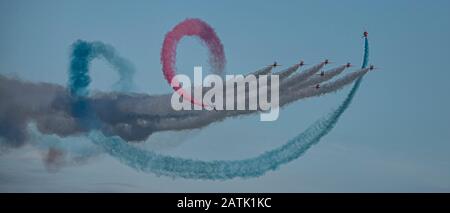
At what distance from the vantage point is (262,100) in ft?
103

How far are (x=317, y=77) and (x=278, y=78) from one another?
1.42 m

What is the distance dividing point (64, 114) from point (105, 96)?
160 centimetres

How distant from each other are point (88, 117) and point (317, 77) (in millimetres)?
8404

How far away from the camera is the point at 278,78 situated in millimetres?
31875

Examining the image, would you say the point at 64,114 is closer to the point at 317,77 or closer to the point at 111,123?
the point at 111,123

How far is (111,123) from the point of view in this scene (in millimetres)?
32062
